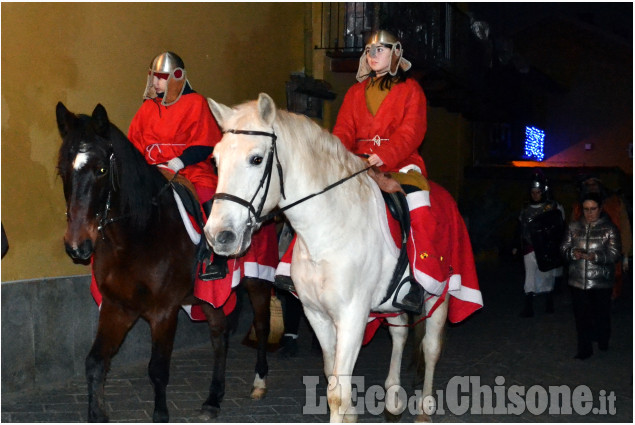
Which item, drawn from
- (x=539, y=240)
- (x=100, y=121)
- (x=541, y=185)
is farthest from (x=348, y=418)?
(x=541, y=185)

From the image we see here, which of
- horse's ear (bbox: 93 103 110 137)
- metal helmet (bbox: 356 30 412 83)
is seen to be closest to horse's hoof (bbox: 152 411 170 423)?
horse's ear (bbox: 93 103 110 137)

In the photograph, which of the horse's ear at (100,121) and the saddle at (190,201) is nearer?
the horse's ear at (100,121)

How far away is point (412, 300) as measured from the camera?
5.52 metres

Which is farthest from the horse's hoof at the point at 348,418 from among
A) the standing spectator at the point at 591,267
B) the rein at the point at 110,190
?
the standing spectator at the point at 591,267

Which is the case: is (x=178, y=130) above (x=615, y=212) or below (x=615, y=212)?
above

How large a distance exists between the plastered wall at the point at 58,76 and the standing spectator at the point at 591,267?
4.81 metres

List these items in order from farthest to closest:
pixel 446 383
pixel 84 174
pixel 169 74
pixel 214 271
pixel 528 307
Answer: pixel 528 307
pixel 446 383
pixel 169 74
pixel 214 271
pixel 84 174

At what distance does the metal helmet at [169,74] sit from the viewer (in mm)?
6586

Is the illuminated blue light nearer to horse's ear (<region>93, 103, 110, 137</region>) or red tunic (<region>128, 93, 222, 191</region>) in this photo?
red tunic (<region>128, 93, 222, 191</region>)

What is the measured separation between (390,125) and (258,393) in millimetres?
2819

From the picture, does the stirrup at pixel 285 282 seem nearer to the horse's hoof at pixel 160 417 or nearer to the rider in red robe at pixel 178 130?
the rider in red robe at pixel 178 130

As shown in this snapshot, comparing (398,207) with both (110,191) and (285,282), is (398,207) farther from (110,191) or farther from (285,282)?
(110,191)

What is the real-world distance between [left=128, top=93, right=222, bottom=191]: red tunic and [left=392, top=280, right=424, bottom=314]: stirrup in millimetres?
2044

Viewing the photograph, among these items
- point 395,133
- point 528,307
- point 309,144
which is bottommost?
point 528,307
